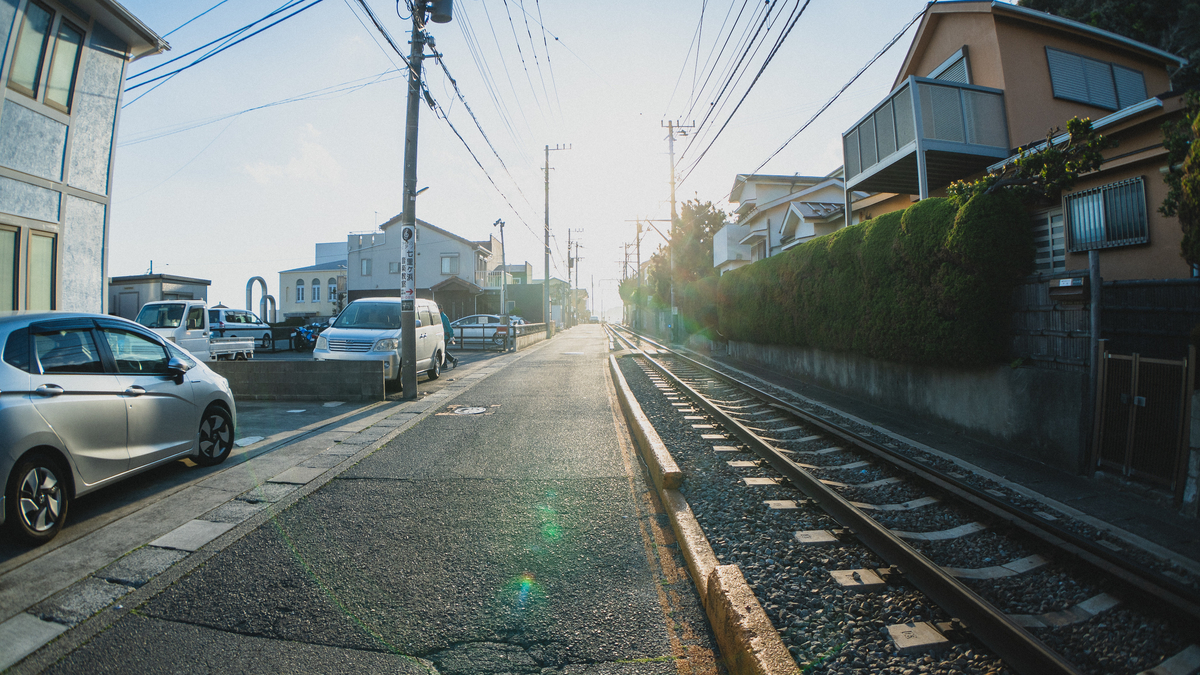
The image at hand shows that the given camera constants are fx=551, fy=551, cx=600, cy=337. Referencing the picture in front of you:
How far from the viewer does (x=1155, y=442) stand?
16.7 feet

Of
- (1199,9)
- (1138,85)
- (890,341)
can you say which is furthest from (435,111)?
(1199,9)

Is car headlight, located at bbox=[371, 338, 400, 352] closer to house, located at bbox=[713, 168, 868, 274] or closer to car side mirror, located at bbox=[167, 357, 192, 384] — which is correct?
car side mirror, located at bbox=[167, 357, 192, 384]

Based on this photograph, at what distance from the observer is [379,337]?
11711 millimetres

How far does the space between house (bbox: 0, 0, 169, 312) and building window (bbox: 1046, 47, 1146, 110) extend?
799 inches

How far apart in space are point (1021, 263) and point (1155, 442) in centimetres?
291

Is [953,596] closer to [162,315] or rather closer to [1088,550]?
[1088,550]

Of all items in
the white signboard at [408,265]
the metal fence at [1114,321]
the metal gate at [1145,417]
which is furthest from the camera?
the white signboard at [408,265]

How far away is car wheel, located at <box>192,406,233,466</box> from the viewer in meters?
5.79

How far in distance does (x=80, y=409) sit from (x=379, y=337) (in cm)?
771

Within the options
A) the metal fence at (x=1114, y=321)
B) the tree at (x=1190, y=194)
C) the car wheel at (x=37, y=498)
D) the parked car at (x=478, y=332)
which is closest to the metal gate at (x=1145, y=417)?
the metal fence at (x=1114, y=321)

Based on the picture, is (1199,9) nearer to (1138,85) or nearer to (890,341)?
(1138,85)

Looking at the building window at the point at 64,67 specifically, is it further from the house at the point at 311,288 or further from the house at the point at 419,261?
the house at the point at 311,288

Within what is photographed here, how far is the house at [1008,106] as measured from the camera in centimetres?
1015

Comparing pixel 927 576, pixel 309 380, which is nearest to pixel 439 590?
pixel 927 576
